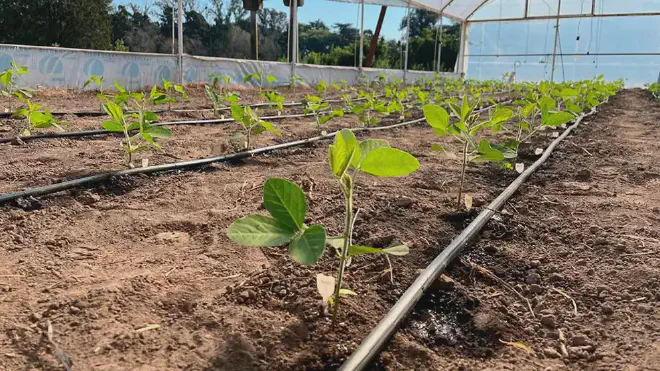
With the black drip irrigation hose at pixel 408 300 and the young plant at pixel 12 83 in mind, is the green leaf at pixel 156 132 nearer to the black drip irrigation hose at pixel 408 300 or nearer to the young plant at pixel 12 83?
the black drip irrigation hose at pixel 408 300

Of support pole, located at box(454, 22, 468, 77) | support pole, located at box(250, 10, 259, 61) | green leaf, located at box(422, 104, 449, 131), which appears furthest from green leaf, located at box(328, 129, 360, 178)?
support pole, located at box(454, 22, 468, 77)

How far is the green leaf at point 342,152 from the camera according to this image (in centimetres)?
93

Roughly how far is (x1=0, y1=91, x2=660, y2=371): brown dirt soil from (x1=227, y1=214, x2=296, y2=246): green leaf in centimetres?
23

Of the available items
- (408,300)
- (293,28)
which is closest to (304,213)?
(408,300)

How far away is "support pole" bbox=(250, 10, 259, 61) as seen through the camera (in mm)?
10344

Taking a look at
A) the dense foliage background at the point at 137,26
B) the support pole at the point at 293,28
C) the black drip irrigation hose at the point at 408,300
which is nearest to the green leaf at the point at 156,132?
the black drip irrigation hose at the point at 408,300

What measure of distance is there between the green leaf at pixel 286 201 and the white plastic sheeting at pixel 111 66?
6811mm

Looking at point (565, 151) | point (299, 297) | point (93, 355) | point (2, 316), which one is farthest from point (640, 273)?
point (565, 151)

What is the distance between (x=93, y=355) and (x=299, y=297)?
43cm

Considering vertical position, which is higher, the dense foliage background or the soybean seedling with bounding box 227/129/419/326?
the dense foliage background

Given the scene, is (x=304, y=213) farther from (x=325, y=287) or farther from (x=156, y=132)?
(x=156, y=132)

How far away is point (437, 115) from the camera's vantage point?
1.61m

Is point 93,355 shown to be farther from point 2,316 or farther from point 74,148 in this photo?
point 74,148

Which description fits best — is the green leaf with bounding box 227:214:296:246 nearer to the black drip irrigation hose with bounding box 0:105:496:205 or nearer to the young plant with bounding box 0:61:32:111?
the black drip irrigation hose with bounding box 0:105:496:205
